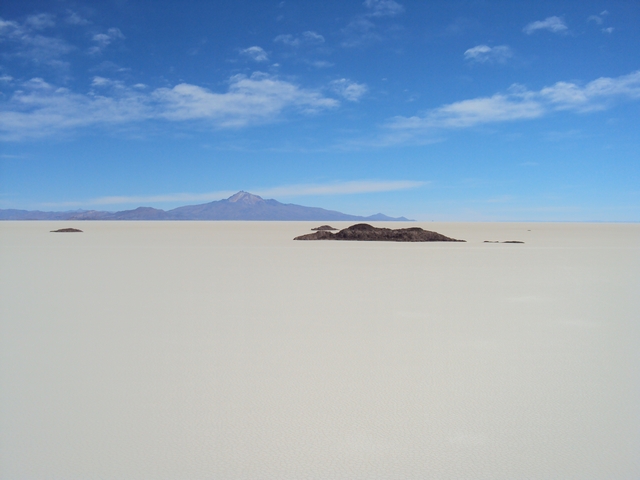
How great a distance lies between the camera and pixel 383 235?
22094 mm

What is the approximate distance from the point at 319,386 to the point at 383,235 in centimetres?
1934

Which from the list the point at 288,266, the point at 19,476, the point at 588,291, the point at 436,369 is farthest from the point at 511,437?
the point at 288,266

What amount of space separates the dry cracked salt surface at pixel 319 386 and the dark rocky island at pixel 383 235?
591 inches

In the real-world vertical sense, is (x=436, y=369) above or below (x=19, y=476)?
above

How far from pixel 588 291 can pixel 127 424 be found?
6.42m

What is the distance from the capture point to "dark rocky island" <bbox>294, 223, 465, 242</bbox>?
21.5 meters

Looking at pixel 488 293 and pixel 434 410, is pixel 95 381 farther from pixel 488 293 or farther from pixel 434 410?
pixel 488 293

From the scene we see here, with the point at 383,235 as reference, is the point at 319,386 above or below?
below

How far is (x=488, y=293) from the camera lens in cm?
659

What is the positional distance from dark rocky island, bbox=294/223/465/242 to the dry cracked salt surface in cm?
1502

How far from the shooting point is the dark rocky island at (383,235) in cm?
2147

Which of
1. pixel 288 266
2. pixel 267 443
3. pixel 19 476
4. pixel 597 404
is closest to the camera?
pixel 19 476

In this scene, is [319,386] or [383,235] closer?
[319,386]

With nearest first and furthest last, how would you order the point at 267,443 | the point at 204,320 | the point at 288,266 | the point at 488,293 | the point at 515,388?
the point at 267,443
the point at 515,388
the point at 204,320
the point at 488,293
the point at 288,266
